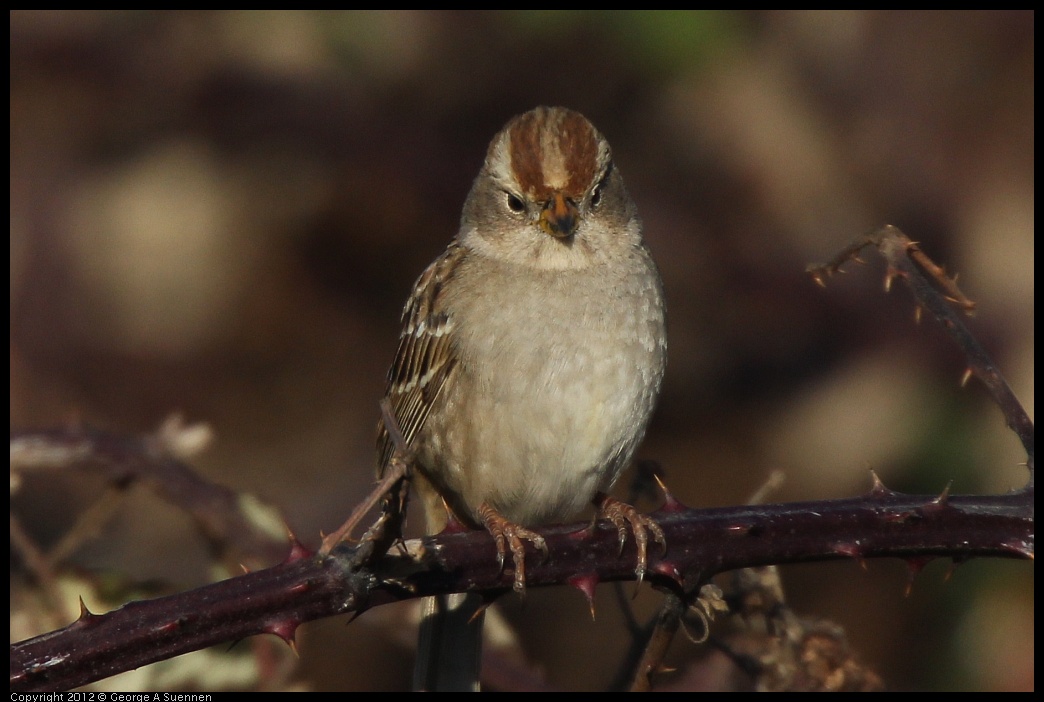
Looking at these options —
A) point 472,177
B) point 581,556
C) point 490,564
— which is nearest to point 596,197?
point 581,556

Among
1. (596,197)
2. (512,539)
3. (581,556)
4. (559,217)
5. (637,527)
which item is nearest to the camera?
(581,556)

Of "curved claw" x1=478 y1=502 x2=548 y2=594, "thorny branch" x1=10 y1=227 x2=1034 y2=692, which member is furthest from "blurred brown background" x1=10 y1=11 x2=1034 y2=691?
"thorny branch" x1=10 y1=227 x2=1034 y2=692

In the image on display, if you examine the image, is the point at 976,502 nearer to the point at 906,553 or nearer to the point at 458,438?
the point at 906,553

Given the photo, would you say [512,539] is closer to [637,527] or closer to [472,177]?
[637,527]

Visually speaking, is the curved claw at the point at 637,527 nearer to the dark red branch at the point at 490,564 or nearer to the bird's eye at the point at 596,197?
the dark red branch at the point at 490,564

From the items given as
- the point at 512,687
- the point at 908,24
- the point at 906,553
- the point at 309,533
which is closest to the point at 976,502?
the point at 906,553

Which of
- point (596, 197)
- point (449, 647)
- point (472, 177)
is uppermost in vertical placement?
point (472, 177)
